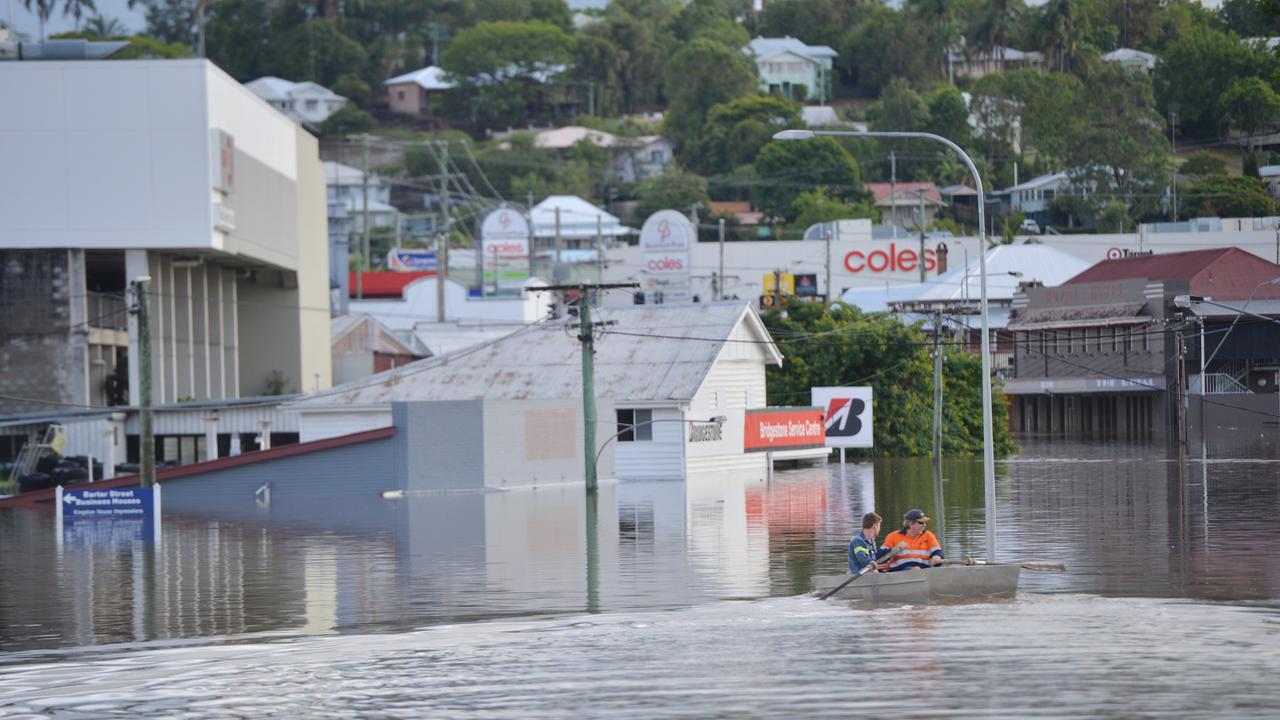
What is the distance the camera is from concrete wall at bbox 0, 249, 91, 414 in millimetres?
68812

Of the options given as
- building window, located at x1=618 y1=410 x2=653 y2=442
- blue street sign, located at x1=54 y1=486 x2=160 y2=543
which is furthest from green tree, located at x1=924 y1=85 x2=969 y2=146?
blue street sign, located at x1=54 y1=486 x2=160 y2=543

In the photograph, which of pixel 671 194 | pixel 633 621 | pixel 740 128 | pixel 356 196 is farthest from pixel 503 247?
pixel 633 621

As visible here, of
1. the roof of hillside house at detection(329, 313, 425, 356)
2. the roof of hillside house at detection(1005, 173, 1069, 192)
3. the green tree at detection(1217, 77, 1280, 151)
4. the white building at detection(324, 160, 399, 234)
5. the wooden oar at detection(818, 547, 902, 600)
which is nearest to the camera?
the wooden oar at detection(818, 547, 902, 600)

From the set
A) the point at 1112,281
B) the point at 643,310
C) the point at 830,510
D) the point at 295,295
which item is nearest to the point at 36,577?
the point at 830,510

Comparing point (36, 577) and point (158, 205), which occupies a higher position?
point (158, 205)

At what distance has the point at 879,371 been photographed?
78125 millimetres

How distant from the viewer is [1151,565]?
Result: 1192 inches

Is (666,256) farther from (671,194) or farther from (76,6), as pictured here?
(76,6)

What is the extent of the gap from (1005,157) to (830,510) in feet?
427

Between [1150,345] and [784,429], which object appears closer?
[784,429]

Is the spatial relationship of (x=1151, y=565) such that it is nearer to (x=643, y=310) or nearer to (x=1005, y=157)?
(x=643, y=310)

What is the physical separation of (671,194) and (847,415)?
4143 inches

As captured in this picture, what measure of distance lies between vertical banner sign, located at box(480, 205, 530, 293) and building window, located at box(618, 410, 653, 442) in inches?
2643

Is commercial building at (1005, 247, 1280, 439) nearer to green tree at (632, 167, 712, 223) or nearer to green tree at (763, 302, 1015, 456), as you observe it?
green tree at (763, 302, 1015, 456)
